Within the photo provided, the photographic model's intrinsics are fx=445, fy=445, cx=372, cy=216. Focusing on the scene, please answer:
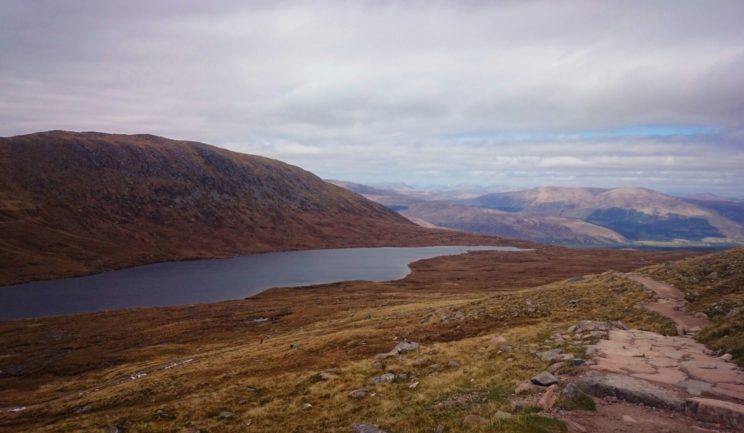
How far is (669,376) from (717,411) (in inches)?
170

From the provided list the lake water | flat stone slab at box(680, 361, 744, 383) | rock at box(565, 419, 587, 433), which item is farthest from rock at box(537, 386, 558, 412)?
the lake water

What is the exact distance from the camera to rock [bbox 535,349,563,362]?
25000 mm

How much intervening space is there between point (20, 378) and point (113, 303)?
5998 centimetres

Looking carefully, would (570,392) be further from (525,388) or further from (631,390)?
(525,388)

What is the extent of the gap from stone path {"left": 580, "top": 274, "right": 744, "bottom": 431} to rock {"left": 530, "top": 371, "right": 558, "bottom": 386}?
1591 mm

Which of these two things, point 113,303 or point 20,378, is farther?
point 113,303

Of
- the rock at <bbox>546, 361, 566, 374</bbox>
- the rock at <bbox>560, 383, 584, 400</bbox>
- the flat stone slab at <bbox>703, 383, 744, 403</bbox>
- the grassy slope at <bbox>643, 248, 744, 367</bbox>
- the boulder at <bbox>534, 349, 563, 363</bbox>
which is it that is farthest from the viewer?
the boulder at <bbox>534, 349, 563, 363</bbox>

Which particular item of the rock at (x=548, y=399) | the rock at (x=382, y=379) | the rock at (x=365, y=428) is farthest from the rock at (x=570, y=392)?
the rock at (x=382, y=379)

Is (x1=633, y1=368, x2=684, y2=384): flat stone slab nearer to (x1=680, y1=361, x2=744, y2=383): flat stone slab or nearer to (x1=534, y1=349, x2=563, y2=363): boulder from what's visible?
(x1=680, y1=361, x2=744, y2=383): flat stone slab

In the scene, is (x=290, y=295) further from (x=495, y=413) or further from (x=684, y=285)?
(x=495, y=413)

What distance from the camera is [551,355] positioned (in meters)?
25.8

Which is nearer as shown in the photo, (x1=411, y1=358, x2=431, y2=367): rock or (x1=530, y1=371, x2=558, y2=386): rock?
(x1=530, y1=371, x2=558, y2=386): rock

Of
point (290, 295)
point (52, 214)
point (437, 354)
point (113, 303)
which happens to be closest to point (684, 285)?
point (437, 354)

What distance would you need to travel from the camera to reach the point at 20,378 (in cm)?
5700
